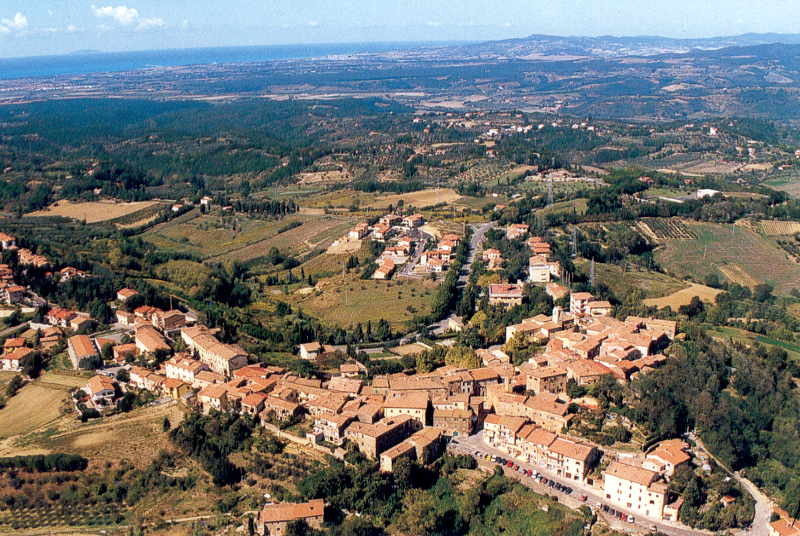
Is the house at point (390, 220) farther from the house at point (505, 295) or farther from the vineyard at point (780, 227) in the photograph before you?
the vineyard at point (780, 227)

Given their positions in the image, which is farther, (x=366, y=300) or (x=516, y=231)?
(x=516, y=231)

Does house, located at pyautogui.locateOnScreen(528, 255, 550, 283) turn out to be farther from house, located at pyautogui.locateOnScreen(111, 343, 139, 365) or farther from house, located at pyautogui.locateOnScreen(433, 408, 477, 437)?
house, located at pyautogui.locateOnScreen(111, 343, 139, 365)

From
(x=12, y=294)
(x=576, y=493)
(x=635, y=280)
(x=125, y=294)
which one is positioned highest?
(x=12, y=294)

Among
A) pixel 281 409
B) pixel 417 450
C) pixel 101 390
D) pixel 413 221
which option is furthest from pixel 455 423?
pixel 413 221

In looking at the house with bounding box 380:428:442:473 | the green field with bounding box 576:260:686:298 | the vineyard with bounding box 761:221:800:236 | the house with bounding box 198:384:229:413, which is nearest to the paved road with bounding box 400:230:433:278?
the green field with bounding box 576:260:686:298

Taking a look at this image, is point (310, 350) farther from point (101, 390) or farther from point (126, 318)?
point (126, 318)

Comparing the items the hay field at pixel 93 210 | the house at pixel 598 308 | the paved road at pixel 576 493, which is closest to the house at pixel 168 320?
the paved road at pixel 576 493

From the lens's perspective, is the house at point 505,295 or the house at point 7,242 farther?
the house at point 7,242
